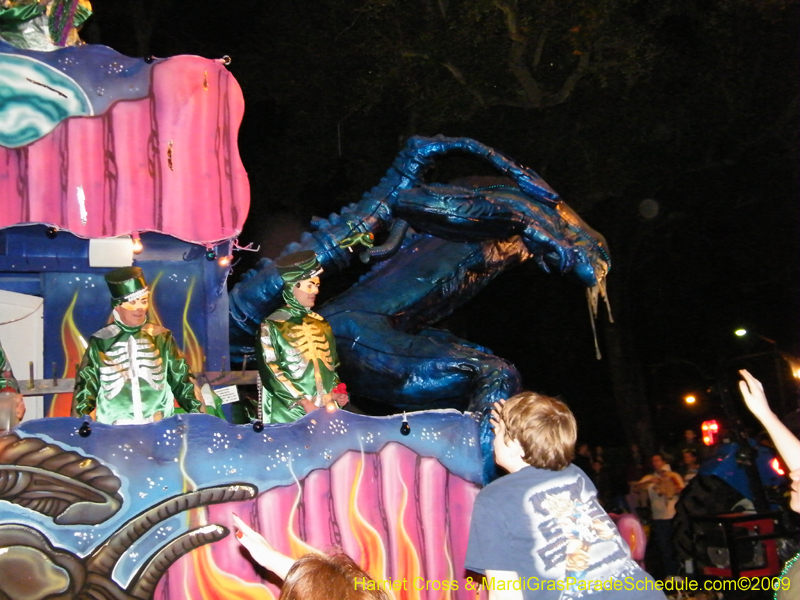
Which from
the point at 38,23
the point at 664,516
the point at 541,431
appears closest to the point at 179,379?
the point at 38,23

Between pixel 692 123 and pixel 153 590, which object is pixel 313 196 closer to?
pixel 692 123

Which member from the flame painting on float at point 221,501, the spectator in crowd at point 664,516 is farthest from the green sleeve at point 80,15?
the spectator in crowd at point 664,516

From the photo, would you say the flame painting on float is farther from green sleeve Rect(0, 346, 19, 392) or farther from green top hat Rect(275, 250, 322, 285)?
green top hat Rect(275, 250, 322, 285)

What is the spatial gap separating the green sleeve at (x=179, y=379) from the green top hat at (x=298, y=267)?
3.12 ft

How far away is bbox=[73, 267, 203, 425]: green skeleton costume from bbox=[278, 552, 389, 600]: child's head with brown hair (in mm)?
3781

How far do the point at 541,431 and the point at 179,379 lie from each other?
3.36m

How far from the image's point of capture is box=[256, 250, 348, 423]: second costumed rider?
6090 mm

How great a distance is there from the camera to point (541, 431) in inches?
118

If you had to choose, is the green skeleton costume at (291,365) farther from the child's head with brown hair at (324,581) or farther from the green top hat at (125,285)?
the child's head with brown hair at (324,581)

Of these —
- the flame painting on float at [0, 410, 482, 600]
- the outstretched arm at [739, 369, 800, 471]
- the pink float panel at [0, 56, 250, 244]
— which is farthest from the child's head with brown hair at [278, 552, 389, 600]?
the pink float panel at [0, 56, 250, 244]

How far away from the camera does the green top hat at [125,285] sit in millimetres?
5602

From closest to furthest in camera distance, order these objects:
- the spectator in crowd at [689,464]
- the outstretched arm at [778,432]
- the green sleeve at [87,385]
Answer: the outstretched arm at [778,432], the green sleeve at [87,385], the spectator in crowd at [689,464]

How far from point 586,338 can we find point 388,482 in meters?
18.1

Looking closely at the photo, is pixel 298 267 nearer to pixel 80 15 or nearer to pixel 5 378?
pixel 5 378
